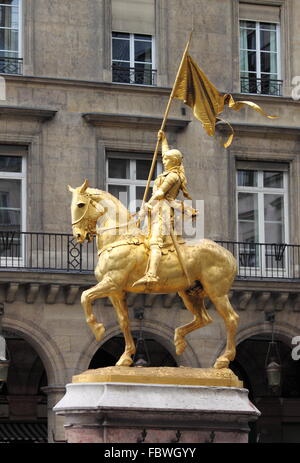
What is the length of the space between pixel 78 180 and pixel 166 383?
42.6ft

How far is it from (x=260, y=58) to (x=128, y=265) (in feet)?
49.0

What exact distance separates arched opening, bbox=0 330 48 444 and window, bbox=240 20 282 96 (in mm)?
7235

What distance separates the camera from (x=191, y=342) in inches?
1237

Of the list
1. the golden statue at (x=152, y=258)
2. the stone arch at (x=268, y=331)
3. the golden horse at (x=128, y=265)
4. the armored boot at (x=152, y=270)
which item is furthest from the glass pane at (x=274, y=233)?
the armored boot at (x=152, y=270)

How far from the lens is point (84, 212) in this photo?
19.8 meters

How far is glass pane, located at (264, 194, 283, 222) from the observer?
109 feet

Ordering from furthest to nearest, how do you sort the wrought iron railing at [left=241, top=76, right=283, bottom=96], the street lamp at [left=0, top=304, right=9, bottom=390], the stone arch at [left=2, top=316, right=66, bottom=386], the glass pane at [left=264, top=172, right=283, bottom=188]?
the wrought iron railing at [left=241, top=76, right=283, bottom=96] < the glass pane at [left=264, top=172, right=283, bottom=188] < the stone arch at [left=2, top=316, right=66, bottom=386] < the street lamp at [left=0, top=304, right=9, bottom=390]

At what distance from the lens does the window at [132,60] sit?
32.5 m

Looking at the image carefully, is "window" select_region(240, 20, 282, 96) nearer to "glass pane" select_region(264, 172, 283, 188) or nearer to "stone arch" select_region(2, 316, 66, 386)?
"glass pane" select_region(264, 172, 283, 188)

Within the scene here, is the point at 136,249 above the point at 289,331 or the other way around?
the other way around

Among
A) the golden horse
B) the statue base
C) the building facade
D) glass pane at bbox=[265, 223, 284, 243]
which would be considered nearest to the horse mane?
the golden horse
